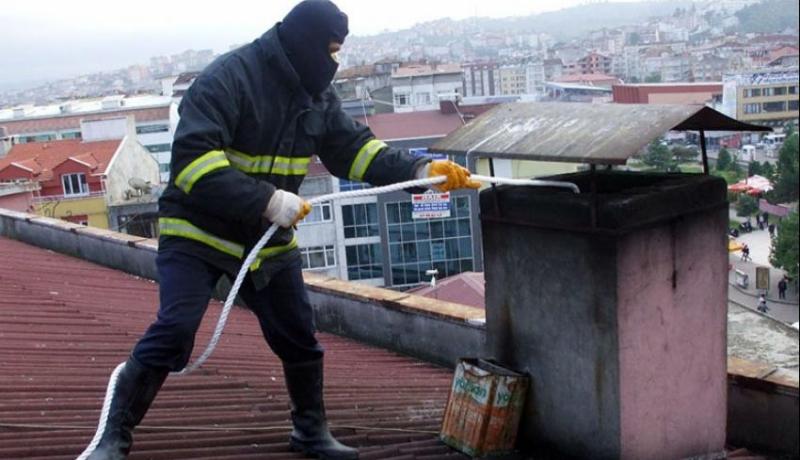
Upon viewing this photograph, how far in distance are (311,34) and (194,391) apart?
165 cm

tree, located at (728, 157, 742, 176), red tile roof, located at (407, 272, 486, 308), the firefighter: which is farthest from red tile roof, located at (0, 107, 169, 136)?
the firefighter

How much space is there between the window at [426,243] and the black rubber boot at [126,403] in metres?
20.3

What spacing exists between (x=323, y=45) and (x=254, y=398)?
5.16 ft

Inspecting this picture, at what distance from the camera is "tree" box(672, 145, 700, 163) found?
10.4 feet

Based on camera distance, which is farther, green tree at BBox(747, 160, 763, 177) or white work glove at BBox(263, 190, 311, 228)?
green tree at BBox(747, 160, 763, 177)

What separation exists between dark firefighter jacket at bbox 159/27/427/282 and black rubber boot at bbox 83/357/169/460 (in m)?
0.39

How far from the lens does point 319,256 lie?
24062 mm

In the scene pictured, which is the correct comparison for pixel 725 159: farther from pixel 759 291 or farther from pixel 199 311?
pixel 199 311

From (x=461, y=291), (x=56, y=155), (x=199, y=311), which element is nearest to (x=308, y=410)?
(x=199, y=311)

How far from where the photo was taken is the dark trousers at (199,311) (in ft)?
8.30

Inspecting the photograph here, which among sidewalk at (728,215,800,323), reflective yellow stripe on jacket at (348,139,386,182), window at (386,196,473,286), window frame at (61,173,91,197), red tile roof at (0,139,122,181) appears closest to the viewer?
sidewalk at (728,215,800,323)

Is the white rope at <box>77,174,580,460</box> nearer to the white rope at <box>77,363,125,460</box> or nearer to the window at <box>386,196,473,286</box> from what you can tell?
the white rope at <box>77,363,125,460</box>

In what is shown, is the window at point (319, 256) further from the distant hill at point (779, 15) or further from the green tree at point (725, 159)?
the green tree at point (725, 159)

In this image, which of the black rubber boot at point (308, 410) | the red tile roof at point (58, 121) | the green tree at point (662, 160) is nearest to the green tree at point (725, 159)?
the green tree at point (662, 160)
